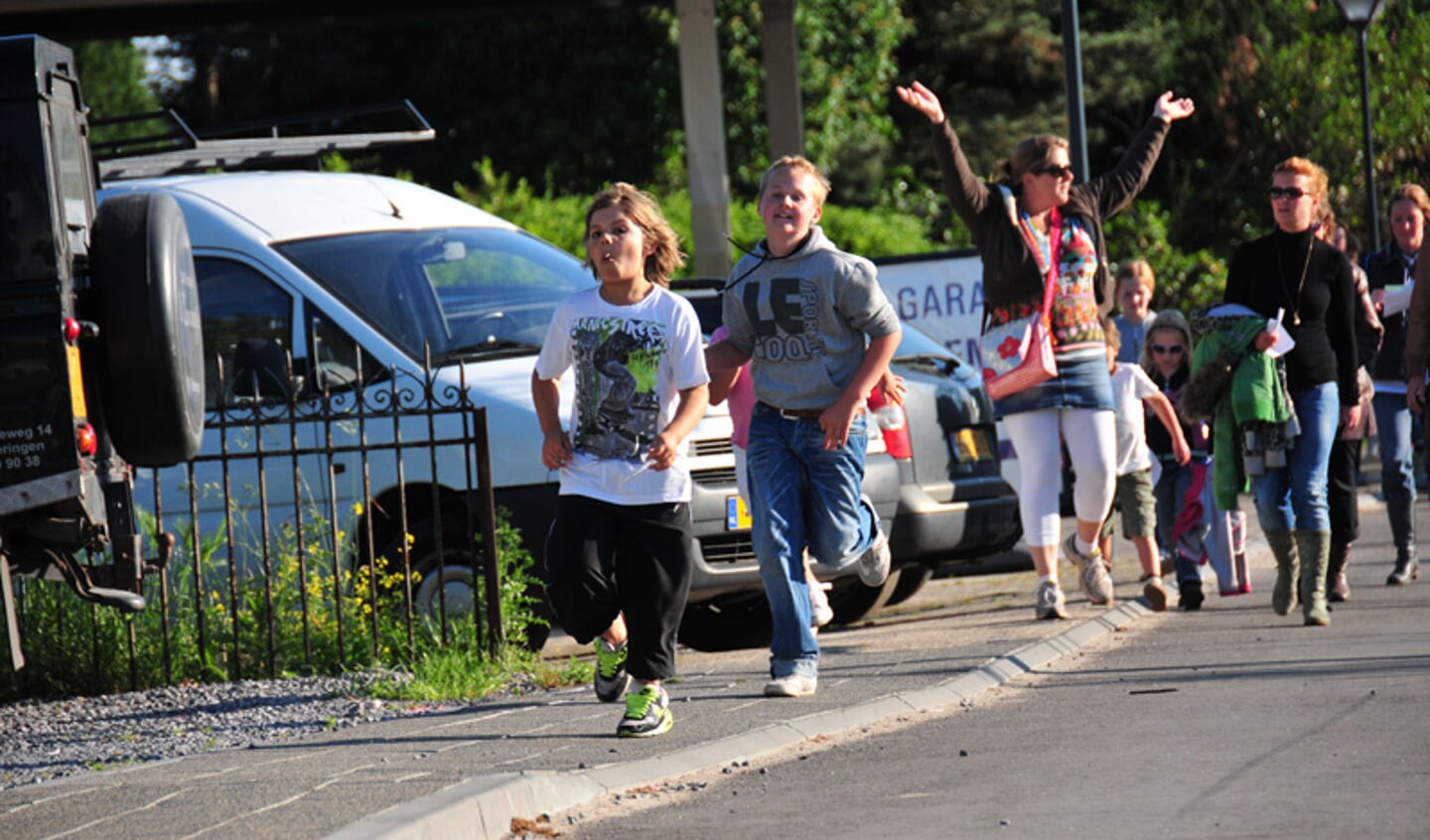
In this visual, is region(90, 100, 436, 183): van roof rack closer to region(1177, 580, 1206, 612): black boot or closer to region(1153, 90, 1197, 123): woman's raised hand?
region(1153, 90, 1197, 123): woman's raised hand

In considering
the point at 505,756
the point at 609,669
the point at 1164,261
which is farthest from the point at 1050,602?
the point at 1164,261

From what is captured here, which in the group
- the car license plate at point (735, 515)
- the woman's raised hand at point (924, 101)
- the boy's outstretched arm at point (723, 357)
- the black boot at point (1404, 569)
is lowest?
the black boot at point (1404, 569)

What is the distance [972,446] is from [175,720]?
412 cm

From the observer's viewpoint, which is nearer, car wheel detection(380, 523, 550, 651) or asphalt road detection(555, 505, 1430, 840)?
asphalt road detection(555, 505, 1430, 840)

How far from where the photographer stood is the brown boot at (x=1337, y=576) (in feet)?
32.0

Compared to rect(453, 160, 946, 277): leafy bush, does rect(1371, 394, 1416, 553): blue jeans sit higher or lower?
lower

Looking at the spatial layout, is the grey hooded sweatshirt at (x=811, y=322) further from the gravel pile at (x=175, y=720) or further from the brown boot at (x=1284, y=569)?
Result: the brown boot at (x=1284, y=569)

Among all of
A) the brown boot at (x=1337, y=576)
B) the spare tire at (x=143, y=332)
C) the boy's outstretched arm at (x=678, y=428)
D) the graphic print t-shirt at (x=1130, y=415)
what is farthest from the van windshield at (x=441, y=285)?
the brown boot at (x=1337, y=576)

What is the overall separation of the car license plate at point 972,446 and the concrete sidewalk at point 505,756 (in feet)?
3.71

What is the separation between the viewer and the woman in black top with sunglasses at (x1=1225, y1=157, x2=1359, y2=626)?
9.08 meters

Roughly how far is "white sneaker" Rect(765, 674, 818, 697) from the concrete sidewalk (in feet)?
0.17

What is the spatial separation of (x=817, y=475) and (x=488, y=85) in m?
29.0

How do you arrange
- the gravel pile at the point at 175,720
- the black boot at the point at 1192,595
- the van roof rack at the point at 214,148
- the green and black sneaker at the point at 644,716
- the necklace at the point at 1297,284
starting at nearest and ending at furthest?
the green and black sneaker at the point at 644,716
the gravel pile at the point at 175,720
the necklace at the point at 1297,284
the black boot at the point at 1192,595
the van roof rack at the point at 214,148

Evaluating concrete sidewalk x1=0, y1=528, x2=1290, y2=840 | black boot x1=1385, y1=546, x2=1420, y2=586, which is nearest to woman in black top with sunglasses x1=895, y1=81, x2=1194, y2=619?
concrete sidewalk x1=0, y1=528, x2=1290, y2=840
